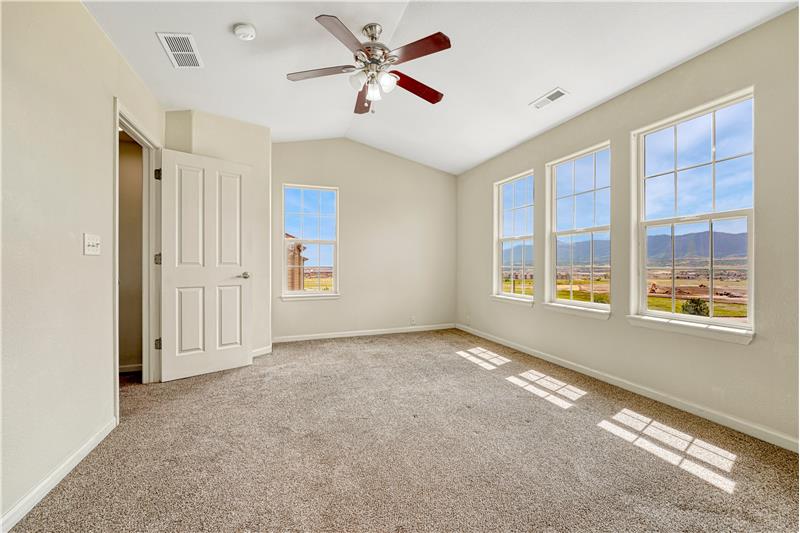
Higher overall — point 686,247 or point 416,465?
point 686,247

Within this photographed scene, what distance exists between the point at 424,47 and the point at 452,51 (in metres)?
1.00

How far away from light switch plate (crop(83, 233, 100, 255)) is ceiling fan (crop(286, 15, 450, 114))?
1584 mm

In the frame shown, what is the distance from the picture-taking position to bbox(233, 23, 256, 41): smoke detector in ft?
7.79

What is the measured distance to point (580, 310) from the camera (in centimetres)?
346

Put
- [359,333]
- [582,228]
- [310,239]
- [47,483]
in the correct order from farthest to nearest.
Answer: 1. [359,333]
2. [310,239]
3. [582,228]
4. [47,483]

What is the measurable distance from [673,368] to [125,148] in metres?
5.63

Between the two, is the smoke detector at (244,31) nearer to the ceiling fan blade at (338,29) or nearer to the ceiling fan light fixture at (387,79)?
the ceiling fan blade at (338,29)

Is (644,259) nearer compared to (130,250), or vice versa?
(644,259)

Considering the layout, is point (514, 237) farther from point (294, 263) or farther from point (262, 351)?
point (262, 351)

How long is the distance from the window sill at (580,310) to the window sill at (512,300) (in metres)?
0.32

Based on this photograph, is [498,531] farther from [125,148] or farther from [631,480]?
[125,148]

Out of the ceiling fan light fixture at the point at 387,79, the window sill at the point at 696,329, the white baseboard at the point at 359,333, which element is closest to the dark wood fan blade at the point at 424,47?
the ceiling fan light fixture at the point at 387,79

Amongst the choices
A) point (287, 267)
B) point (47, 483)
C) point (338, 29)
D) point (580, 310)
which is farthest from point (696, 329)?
point (287, 267)

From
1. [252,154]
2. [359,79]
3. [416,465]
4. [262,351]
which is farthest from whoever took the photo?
[262,351]
